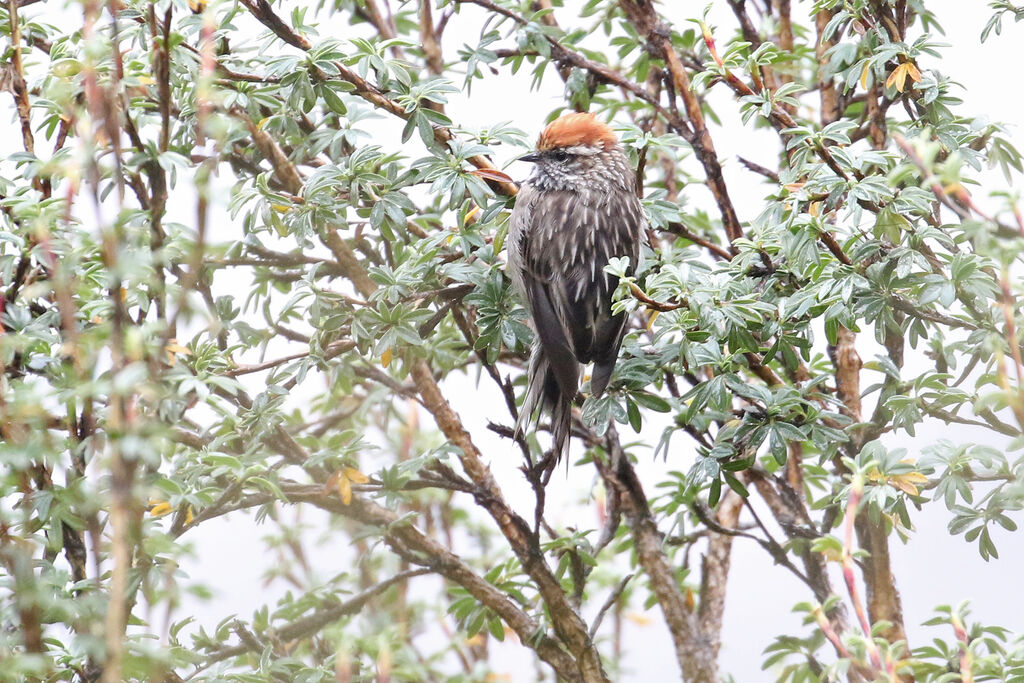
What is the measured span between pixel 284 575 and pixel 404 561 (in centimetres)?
83

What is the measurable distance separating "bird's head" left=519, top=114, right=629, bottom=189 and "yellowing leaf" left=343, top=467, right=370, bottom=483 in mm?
1230

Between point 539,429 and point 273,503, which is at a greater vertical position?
point 539,429

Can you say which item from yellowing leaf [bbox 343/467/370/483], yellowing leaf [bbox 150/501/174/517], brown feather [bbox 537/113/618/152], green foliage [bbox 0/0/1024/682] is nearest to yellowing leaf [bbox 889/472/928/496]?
green foliage [bbox 0/0/1024/682]

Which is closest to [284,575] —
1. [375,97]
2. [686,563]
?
[686,563]

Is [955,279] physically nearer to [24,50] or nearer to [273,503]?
[273,503]

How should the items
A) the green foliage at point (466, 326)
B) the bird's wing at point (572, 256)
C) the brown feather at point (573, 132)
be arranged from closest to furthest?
the green foliage at point (466, 326), the bird's wing at point (572, 256), the brown feather at point (573, 132)

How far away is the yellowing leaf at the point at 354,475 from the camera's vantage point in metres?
2.76

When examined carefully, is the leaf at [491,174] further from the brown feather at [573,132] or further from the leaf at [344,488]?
the leaf at [344,488]

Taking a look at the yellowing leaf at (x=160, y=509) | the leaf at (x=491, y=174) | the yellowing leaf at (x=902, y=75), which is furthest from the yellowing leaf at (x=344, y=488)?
the yellowing leaf at (x=902, y=75)

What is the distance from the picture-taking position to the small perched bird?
3.13m

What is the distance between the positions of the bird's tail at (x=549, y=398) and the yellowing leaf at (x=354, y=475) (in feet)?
1.57

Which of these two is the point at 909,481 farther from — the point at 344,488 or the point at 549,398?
the point at 344,488

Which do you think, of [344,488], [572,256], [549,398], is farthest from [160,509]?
[572,256]

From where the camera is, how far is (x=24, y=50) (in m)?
2.79
